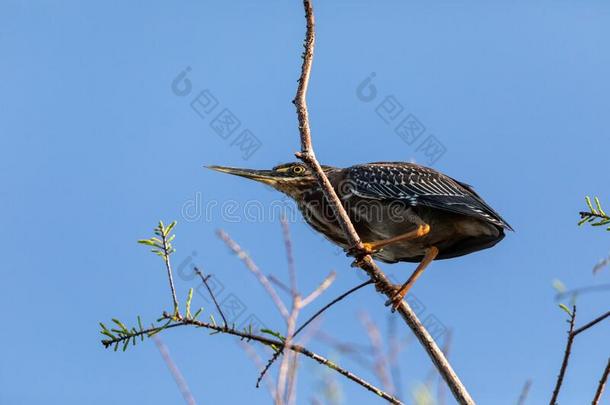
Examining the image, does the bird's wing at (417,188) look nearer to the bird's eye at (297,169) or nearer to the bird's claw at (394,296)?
the bird's eye at (297,169)

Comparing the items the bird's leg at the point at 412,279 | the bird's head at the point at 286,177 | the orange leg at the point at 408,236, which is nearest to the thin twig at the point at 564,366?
the bird's leg at the point at 412,279

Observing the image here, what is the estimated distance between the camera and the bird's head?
773 cm

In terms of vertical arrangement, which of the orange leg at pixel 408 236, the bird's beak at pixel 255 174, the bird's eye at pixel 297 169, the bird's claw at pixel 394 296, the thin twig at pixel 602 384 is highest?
the bird's beak at pixel 255 174

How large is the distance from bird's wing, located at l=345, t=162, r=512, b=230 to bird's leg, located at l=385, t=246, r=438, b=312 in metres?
0.48

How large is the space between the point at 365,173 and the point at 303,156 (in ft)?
9.68

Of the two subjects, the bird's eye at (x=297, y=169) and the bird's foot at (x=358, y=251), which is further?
the bird's eye at (x=297, y=169)

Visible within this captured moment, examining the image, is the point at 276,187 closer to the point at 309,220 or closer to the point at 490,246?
the point at 309,220

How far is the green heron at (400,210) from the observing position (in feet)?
23.9

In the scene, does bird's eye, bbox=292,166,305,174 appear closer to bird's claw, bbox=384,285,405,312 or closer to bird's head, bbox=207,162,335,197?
bird's head, bbox=207,162,335,197

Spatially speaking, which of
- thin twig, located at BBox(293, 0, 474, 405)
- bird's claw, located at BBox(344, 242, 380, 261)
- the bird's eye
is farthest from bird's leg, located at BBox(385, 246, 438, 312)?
the bird's eye

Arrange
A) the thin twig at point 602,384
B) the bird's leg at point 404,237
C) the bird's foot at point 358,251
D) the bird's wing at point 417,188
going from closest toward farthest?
the thin twig at point 602,384
the bird's foot at point 358,251
the bird's leg at point 404,237
the bird's wing at point 417,188

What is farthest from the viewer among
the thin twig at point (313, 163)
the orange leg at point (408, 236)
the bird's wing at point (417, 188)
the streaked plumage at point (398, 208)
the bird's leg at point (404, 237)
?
the streaked plumage at point (398, 208)

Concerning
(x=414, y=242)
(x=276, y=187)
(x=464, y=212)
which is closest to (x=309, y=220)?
(x=276, y=187)

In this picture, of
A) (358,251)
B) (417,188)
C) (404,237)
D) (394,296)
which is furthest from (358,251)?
(417,188)
